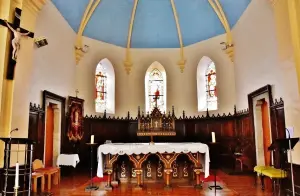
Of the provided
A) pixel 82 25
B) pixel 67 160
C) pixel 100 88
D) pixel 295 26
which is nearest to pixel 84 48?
pixel 82 25

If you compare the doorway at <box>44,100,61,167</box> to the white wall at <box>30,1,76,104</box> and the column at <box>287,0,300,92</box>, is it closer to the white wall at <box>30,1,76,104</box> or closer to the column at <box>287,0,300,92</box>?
the white wall at <box>30,1,76,104</box>

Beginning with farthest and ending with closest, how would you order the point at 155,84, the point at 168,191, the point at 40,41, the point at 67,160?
the point at 155,84, the point at 67,160, the point at 40,41, the point at 168,191

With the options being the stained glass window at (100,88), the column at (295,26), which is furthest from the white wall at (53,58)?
the column at (295,26)

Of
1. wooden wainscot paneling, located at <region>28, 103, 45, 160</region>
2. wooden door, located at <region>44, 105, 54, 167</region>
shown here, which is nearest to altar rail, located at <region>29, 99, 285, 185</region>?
wooden wainscot paneling, located at <region>28, 103, 45, 160</region>

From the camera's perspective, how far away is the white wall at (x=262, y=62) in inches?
238

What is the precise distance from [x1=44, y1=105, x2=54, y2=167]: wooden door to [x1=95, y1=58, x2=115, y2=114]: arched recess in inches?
103

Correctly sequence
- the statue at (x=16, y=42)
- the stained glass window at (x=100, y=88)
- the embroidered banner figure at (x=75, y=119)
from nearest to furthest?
the statue at (x=16, y=42)
the embroidered banner figure at (x=75, y=119)
the stained glass window at (x=100, y=88)

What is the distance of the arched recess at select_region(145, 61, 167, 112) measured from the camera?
12.4 m

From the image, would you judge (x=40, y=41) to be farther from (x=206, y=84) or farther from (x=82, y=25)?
(x=206, y=84)

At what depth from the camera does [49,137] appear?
8.97 meters

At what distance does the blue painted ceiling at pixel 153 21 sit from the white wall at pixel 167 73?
35 cm

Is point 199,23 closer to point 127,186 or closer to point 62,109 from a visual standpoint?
point 62,109

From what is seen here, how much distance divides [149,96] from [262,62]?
5.50 meters

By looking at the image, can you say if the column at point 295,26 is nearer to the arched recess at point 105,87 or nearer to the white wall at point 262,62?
the white wall at point 262,62
